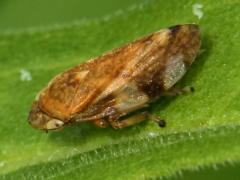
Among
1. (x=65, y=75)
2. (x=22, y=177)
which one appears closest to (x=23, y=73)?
(x=65, y=75)

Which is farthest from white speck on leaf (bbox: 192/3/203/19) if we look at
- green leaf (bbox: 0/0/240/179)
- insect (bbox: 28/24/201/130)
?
insect (bbox: 28/24/201/130)

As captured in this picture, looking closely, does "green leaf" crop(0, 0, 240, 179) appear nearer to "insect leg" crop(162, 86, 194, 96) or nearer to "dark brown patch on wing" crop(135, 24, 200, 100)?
"insect leg" crop(162, 86, 194, 96)

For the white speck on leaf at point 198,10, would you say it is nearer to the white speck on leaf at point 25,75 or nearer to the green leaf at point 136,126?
the green leaf at point 136,126

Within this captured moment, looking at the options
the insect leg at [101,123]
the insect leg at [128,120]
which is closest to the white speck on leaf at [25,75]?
the insect leg at [101,123]

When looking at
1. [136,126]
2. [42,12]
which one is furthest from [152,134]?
[42,12]

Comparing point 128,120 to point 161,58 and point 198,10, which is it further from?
point 198,10
